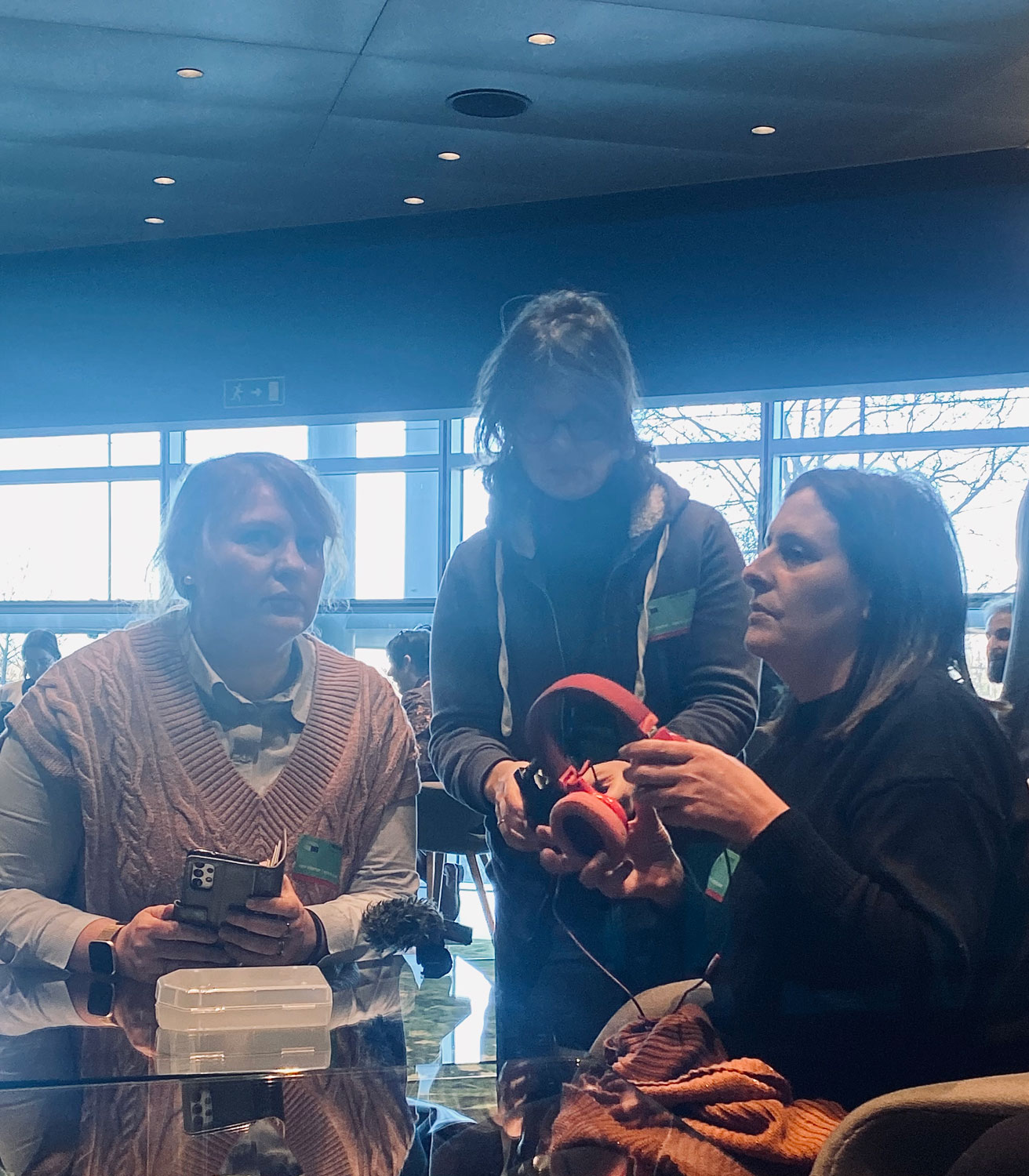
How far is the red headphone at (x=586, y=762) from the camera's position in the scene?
1672 mm

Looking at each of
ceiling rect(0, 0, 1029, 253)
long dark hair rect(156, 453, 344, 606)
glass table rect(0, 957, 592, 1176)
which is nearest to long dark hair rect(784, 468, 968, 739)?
glass table rect(0, 957, 592, 1176)

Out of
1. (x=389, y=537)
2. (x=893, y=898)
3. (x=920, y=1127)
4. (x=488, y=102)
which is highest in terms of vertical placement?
(x=488, y=102)

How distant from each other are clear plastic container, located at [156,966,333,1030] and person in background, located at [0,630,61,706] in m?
0.68

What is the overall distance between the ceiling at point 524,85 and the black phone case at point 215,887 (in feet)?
8.17

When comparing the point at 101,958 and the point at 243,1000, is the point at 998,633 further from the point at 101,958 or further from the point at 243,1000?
the point at 101,958

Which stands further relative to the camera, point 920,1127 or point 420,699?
point 420,699

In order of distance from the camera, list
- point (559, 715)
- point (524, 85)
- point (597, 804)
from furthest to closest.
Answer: point (524, 85) < point (559, 715) < point (597, 804)

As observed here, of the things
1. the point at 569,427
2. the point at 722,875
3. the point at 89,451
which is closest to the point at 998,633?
the point at 722,875

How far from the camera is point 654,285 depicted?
10.1 feet

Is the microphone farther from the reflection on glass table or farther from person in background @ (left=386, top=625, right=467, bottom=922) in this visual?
the reflection on glass table

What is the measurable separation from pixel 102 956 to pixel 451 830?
23.0 inches

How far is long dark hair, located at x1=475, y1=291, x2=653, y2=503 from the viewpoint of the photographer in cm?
193

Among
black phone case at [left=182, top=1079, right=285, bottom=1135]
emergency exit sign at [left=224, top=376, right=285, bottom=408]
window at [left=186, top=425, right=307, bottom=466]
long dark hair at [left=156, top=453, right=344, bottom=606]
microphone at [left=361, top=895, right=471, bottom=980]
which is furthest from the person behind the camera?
emergency exit sign at [left=224, top=376, right=285, bottom=408]

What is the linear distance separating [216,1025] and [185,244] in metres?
3.80
